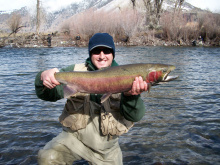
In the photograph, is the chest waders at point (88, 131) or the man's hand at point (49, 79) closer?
the man's hand at point (49, 79)

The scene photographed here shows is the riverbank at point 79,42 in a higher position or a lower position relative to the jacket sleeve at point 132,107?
higher

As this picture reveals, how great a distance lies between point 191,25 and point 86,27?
1367 cm

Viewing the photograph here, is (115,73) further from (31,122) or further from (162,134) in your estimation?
(31,122)

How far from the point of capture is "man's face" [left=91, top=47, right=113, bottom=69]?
9.45 ft

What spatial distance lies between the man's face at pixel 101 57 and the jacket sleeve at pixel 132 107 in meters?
0.57

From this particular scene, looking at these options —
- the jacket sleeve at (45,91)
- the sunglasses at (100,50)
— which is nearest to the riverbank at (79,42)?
the sunglasses at (100,50)

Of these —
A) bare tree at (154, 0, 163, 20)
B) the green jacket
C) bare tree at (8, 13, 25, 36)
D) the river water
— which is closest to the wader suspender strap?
the green jacket

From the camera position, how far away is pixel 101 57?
2.87 metres

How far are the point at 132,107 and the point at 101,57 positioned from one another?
2.58ft

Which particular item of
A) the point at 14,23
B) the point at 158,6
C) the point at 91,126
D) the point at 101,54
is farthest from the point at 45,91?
the point at 158,6

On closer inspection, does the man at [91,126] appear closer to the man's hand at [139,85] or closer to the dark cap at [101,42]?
the dark cap at [101,42]

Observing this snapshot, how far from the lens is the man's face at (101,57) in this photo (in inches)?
113

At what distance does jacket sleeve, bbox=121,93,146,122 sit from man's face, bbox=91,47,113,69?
22.3 inches

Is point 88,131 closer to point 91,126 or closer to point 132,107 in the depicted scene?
point 91,126
